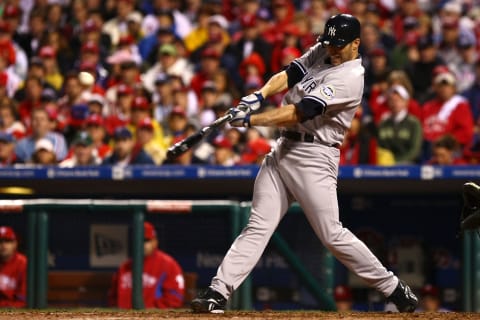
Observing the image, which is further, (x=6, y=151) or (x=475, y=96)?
(x=475, y=96)

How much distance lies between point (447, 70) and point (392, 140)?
1390 millimetres

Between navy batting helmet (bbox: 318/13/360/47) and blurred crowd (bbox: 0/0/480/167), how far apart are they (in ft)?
11.0

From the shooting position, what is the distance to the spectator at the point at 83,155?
9570 millimetres

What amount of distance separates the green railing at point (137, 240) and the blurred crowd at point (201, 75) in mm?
1518

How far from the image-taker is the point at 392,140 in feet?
30.8


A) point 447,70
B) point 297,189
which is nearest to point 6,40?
point 447,70

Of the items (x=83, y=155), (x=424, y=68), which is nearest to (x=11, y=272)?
(x=83, y=155)

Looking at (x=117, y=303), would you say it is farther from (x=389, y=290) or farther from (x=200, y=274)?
(x=389, y=290)

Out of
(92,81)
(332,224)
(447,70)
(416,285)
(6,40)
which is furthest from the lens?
(6,40)

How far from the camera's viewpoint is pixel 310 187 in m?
5.77

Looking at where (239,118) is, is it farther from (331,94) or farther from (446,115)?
(446,115)

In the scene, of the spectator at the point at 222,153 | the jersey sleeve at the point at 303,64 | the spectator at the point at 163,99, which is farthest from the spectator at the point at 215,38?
the jersey sleeve at the point at 303,64

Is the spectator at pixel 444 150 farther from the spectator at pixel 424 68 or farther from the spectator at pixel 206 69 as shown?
the spectator at pixel 206 69

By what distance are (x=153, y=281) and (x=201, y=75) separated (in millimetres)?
4133
